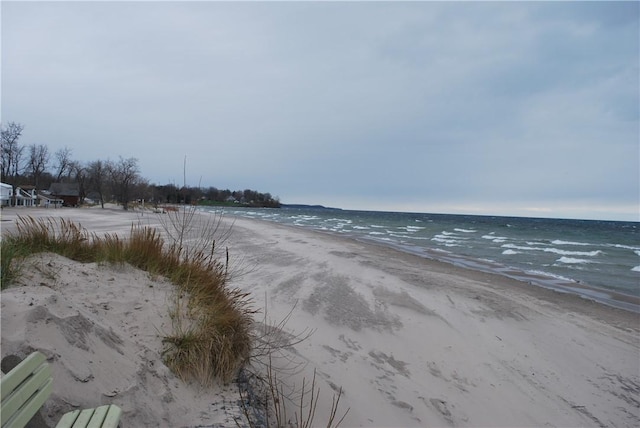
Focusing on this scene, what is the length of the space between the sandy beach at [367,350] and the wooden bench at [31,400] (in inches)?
13.4

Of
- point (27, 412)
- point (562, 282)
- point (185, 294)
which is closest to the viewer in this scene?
point (27, 412)

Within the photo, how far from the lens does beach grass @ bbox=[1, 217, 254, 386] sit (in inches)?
123

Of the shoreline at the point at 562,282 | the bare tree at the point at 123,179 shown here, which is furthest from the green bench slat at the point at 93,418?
the bare tree at the point at 123,179

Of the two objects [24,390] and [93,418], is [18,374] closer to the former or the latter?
[24,390]

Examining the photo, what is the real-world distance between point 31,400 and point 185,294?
251 centimetres

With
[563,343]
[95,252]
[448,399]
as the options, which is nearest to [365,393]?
[448,399]

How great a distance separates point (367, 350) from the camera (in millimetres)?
5137

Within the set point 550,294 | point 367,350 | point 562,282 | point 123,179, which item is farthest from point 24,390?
point 123,179

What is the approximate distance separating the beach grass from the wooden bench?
3.23 ft

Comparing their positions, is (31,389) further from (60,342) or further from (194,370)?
(194,370)

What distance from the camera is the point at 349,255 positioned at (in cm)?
1466

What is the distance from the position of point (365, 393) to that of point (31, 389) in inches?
121

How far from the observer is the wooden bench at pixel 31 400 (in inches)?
64.8

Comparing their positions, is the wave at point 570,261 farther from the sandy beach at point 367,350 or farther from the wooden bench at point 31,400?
the wooden bench at point 31,400
